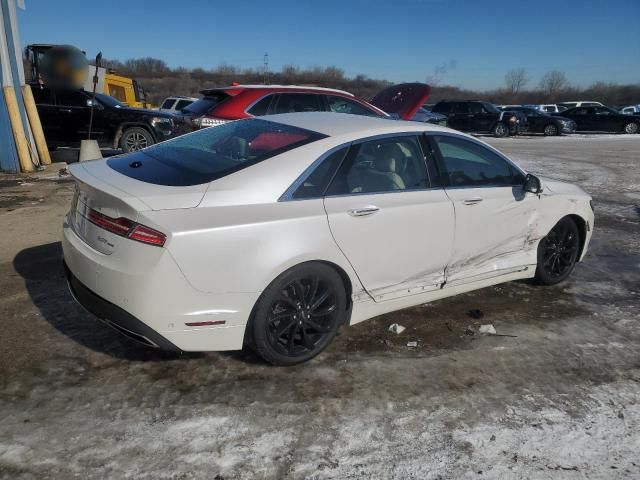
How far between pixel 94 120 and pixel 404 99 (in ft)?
21.7

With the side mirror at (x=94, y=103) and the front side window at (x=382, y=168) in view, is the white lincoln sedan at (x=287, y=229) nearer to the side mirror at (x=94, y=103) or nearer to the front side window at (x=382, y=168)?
the front side window at (x=382, y=168)

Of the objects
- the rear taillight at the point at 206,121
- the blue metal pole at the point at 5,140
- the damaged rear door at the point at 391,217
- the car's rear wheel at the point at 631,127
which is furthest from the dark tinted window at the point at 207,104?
the car's rear wheel at the point at 631,127

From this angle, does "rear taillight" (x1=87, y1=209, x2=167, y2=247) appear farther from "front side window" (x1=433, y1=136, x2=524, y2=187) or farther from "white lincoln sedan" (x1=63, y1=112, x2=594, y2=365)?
"front side window" (x1=433, y1=136, x2=524, y2=187)

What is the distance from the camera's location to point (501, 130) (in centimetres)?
2466

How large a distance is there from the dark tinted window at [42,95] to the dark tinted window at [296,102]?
19.3 ft

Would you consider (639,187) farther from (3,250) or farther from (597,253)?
(3,250)

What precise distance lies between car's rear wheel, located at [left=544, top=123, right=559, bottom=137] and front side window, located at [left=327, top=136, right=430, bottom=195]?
81.3ft

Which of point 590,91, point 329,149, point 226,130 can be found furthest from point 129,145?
point 590,91

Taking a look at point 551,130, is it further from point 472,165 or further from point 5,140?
point 472,165

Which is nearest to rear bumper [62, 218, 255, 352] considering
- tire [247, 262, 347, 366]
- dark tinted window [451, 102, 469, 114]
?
tire [247, 262, 347, 366]

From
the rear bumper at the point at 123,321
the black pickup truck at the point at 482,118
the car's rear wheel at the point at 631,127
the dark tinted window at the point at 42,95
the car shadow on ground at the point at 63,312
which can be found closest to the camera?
the rear bumper at the point at 123,321

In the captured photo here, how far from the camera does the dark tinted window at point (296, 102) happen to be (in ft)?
28.7

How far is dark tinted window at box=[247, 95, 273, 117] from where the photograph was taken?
28.2 ft

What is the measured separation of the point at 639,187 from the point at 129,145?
10613 mm
